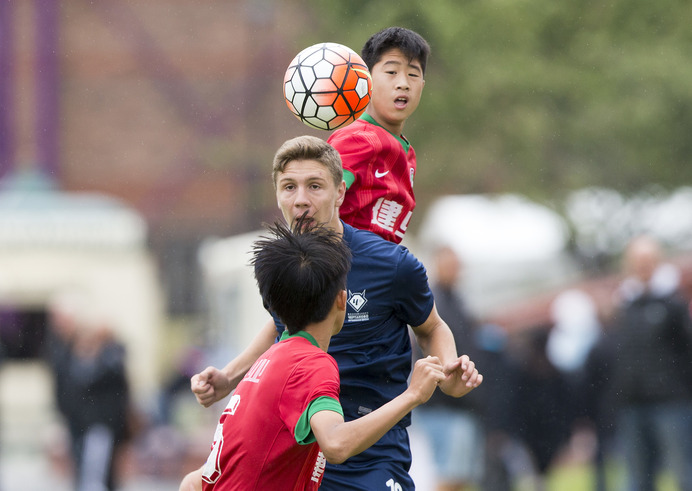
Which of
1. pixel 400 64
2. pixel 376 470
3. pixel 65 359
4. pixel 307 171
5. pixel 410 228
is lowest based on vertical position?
pixel 65 359

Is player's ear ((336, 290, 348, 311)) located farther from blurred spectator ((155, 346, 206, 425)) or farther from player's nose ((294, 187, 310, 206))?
blurred spectator ((155, 346, 206, 425))

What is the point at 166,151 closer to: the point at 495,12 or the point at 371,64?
the point at 495,12

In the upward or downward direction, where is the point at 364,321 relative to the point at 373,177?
downward

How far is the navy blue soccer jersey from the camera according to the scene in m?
4.41

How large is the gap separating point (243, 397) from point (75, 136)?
24.0m

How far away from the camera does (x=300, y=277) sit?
12.4ft

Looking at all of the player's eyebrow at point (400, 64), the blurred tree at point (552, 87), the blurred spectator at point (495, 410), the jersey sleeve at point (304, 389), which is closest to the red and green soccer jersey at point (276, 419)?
the jersey sleeve at point (304, 389)

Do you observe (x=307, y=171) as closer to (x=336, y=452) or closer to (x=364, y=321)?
(x=364, y=321)

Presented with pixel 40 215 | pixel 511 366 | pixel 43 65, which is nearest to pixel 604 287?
pixel 511 366

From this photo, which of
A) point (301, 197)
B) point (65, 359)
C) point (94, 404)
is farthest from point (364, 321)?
point (65, 359)

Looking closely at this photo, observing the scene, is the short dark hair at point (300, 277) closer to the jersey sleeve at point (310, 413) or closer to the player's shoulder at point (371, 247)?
the jersey sleeve at point (310, 413)

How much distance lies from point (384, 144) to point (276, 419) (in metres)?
1.54

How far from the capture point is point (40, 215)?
21.1 meters

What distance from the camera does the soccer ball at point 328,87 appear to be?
4.69 m
